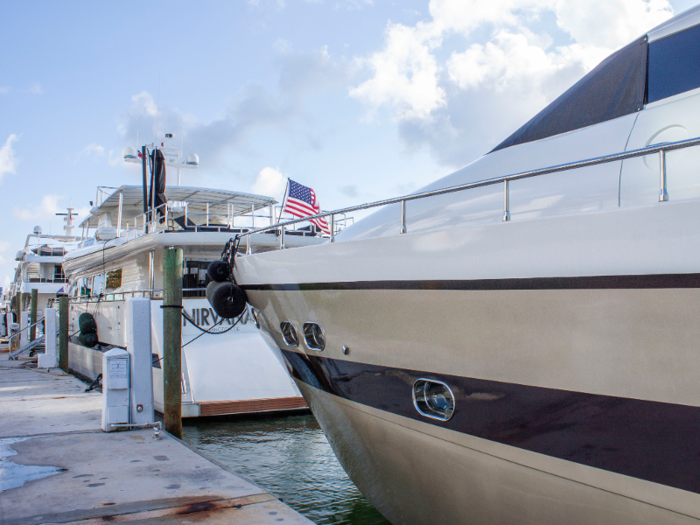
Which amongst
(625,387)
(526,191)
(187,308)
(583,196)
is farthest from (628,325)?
(187,308)

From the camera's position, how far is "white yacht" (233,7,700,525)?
2414 mm

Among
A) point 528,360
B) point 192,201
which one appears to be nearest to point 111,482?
point 528,360

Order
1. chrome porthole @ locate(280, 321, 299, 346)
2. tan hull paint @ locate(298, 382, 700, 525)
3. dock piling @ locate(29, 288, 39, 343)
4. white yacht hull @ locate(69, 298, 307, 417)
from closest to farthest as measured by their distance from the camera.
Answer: tan hull paint @ locate(298, 382, 700, 525), chrome porthole @ locate(280, 321, 299, 346), white yacht hull @ locate(69, 298, 307, 417), dock piling @ locate(29, 288, 39, 343)

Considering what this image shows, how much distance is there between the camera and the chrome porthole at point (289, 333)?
4.51 m

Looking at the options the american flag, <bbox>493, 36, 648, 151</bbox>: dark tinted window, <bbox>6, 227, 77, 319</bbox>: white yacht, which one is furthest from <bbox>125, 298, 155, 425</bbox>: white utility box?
<bbox>6, 227, 77, 319</bbox>: white yacht

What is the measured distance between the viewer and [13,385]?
34.7ft

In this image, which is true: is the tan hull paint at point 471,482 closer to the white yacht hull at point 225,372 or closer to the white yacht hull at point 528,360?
the white yacht hull at point 528,360

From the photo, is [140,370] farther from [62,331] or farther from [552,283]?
[62,331]

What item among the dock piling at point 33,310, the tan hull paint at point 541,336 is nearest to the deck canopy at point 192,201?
the dock piling at point 33,310

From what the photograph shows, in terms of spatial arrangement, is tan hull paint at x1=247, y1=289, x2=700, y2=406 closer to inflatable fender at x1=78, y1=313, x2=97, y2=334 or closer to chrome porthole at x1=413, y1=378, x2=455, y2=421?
chrome porthole at x1=413, y1=378, x2=455, y2=421

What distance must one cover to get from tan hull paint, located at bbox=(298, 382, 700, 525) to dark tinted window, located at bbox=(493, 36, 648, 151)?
2.13 meters

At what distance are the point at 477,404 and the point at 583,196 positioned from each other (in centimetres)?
131

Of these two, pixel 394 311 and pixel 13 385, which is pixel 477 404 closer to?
pixel 394 311

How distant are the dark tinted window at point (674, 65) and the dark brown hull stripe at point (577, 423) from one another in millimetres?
1859
